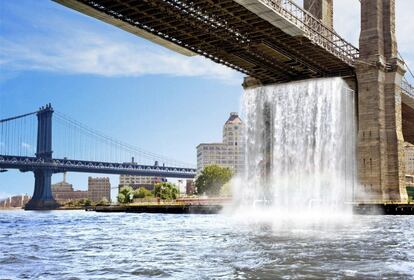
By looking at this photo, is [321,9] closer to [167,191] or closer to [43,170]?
[167,191]

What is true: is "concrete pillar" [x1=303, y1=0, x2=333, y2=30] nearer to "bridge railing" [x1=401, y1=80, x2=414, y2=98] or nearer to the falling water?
the falling water

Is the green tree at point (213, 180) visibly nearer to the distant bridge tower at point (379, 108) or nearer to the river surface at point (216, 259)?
the distant bridge tower at point (379, 108)

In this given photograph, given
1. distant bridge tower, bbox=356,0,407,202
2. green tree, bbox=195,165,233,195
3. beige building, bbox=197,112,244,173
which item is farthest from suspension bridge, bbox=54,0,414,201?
beige building, bbox=197,112,244,173

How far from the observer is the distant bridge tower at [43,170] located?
113562 millimetres

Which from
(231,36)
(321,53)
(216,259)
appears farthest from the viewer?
(321,53)

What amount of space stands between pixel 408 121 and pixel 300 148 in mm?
21073

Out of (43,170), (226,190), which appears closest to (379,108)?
(226,190)

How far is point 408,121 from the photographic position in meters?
71.5

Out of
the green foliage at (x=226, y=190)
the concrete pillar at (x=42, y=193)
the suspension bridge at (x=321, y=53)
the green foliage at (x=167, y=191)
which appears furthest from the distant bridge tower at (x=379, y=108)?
the concrete pillar at (x=42, y=193)

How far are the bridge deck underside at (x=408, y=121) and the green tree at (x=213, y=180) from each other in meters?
29.8

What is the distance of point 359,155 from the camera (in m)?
53.1

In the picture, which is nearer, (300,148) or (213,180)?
(300,148)

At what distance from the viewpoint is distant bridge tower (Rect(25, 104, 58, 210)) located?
11356cm

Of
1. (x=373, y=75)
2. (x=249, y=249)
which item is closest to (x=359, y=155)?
(x=373, y=75)
